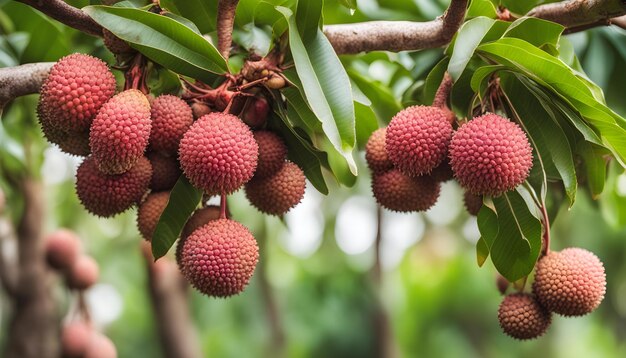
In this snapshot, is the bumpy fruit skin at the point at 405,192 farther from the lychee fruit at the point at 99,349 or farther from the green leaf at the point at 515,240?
the lychee fruit at the point at 99,349

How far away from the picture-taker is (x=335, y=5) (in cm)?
177

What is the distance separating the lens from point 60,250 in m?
2.67

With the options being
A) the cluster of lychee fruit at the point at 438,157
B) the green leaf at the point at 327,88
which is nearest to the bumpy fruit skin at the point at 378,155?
the cluster of lychee fruit at the point at 438,157

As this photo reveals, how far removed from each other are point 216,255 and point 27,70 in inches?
17.8

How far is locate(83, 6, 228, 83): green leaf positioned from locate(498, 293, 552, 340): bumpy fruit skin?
62cm

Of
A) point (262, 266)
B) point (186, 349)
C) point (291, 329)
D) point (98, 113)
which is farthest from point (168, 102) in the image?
point (291, 329)

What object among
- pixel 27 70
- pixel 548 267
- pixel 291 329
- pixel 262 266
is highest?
pixel 27 70

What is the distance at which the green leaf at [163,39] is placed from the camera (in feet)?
3.71

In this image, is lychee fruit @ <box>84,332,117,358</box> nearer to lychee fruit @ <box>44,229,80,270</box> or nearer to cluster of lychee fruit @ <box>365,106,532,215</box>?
lychee fruit @ <box>44,229,80,270</box>

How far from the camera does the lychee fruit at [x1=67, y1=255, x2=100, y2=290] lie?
106 inches

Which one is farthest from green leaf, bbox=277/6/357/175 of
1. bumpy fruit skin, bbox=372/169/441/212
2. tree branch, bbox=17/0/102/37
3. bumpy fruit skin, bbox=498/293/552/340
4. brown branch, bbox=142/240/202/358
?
brown branch, bbox=142/240/202/358

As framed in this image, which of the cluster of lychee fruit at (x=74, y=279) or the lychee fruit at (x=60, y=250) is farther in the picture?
the lychee fruit at (x=60, y=250)

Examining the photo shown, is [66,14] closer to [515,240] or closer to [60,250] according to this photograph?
[515,240]

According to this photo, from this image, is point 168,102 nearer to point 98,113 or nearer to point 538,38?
point 98,113
